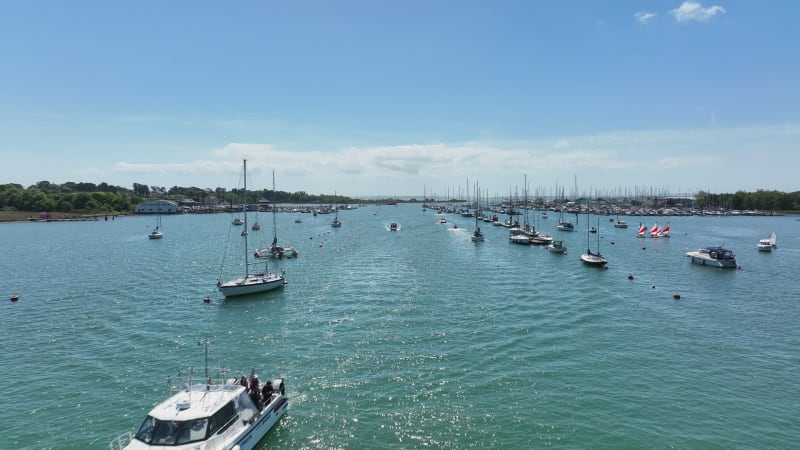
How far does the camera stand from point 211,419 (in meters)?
21.2

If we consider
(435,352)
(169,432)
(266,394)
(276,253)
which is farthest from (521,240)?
(169,432)

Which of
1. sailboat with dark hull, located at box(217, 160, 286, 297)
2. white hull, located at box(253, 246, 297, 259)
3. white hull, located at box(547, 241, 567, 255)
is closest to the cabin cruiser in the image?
sailboat with dark hull, located at box(217, 160, 286, 297)

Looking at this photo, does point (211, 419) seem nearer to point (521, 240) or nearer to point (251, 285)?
point (251, 285)

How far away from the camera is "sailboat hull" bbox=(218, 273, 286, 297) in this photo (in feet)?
189

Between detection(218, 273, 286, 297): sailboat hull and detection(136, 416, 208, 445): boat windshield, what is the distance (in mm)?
38366

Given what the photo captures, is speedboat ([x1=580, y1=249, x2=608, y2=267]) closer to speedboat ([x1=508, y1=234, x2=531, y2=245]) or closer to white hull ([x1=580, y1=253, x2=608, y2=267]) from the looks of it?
white hull ([x1=580, y1=253, x2=608, y2=267])

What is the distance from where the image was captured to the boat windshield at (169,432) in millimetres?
A: 19953

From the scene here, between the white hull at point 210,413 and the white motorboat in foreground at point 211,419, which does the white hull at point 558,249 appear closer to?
the white hull at point 210,413

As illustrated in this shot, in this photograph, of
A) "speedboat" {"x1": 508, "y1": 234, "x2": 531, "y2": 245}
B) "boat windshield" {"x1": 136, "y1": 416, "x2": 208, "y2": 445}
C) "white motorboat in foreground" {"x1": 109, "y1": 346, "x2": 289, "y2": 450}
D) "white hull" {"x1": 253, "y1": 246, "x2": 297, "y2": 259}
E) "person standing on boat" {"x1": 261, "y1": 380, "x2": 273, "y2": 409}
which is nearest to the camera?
"boat windshield" {"x1": 136, "y1": 416, "x2": 208, "y2": 445}

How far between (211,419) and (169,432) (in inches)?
71.7

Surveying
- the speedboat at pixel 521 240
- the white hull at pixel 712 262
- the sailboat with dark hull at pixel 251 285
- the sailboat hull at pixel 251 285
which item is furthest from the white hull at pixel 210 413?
the speedboat at pixel 521 240

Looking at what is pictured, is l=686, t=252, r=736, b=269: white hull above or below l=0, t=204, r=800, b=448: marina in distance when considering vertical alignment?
above

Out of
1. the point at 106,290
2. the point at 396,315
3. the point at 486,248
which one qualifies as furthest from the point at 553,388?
the point at 486,248

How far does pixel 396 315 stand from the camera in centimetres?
4862
